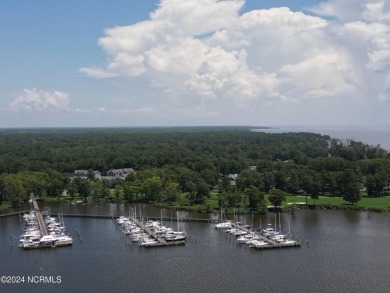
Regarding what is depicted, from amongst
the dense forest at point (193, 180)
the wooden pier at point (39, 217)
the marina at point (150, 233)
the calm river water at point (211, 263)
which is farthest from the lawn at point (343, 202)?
the wooden pier at point (39, 217)

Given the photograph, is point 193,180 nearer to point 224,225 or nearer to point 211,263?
point 224,225

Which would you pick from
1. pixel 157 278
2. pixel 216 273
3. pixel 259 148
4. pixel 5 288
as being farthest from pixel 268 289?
pixel 259 148

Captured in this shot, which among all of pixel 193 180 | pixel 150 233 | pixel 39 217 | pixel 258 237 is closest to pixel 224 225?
pixel 258 237

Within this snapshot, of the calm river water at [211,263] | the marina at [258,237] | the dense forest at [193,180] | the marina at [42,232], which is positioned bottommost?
the calm river water at [211,263]

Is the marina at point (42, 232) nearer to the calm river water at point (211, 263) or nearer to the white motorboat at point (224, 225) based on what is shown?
the calm river water at point (211, 263)

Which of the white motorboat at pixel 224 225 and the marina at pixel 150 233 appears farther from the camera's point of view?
the white motorboat at pixel 224 225

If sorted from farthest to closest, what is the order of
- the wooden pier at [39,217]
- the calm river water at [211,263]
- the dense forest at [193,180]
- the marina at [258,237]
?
the dense forest at [193,180] → the wooden pier at [39,217] → the marina at [258,237] → the calm river water at [211,263]

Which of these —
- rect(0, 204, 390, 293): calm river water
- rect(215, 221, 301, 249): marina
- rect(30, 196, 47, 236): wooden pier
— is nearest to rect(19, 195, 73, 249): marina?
rect(30, 196, 47, 236): wooden pier

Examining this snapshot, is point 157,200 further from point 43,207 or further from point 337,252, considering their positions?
point 337,252

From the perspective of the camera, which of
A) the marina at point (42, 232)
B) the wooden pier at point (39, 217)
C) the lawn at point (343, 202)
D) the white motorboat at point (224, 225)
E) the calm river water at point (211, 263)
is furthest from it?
the lawn at point (343, 202)

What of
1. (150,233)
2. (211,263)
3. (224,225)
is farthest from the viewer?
(224,225)
